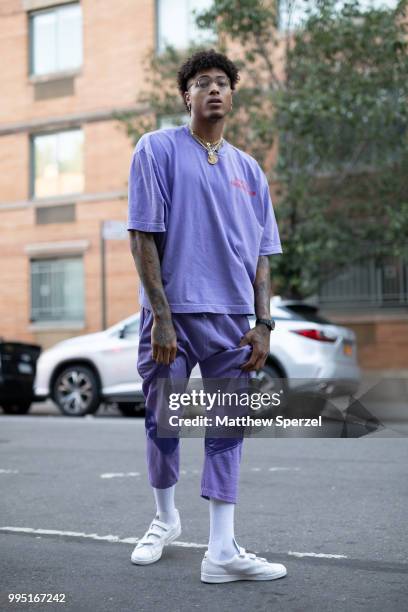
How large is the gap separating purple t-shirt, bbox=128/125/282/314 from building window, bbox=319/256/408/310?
14.5 meters

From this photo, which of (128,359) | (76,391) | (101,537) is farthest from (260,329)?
(76,391)

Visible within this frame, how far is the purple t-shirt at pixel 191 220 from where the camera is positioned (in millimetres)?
3643

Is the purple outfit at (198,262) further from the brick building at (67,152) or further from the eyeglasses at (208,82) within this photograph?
Result: the brick building at (67,152)

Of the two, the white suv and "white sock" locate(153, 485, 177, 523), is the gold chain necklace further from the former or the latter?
the white suv

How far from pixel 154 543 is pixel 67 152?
1952cm

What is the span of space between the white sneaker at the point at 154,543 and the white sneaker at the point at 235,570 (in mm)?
359

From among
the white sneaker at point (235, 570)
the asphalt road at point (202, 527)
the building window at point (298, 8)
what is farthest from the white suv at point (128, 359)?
the white sneaker at point (235, 570)

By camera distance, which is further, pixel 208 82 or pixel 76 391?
pixel 76 391

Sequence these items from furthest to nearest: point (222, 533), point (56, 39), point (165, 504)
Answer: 1. point (56, 39)
2. point (165, 504)
3. point (222, 533)

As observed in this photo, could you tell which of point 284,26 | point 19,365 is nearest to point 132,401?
point 19,365

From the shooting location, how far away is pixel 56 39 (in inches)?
901

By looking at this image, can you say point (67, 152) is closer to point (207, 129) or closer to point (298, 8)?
point (298, 8)

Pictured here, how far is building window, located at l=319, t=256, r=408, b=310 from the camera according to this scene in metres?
18.4

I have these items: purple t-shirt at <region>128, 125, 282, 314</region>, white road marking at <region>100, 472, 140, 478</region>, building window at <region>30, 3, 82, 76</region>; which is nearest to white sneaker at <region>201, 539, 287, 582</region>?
purple t-shirt at <region>128, 125, 282, 314</region>
